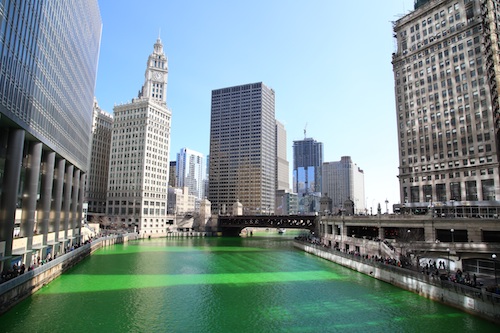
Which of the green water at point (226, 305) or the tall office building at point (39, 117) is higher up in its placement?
the tall office building at point (39, 117)

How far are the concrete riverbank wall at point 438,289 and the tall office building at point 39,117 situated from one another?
51.1 m

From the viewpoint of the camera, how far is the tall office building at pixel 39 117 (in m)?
43.6

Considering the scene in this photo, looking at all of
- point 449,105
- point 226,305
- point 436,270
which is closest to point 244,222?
point 449,105

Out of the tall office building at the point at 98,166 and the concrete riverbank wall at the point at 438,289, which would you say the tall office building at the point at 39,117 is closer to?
the concrete riverbank wall at the point at 438,289

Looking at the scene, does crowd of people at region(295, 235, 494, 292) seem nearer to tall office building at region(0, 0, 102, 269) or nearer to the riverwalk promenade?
the riverwalk promenade

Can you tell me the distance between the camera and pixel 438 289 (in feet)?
133

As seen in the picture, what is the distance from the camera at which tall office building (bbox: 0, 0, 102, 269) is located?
4362 cm

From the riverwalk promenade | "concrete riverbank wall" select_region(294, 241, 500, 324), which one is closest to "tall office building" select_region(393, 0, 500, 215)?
"concrete riverbank wall" select_region(294, 241, 500, 324)

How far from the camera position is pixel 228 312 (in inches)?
1492

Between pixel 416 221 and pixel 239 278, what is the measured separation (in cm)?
3549

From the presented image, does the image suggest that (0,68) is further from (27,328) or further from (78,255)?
(78,255)

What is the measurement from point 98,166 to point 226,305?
6566 inches

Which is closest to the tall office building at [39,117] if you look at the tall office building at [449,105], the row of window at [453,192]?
the tall office building at [449,105]

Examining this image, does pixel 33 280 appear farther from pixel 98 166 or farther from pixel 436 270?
pixel 98 166
